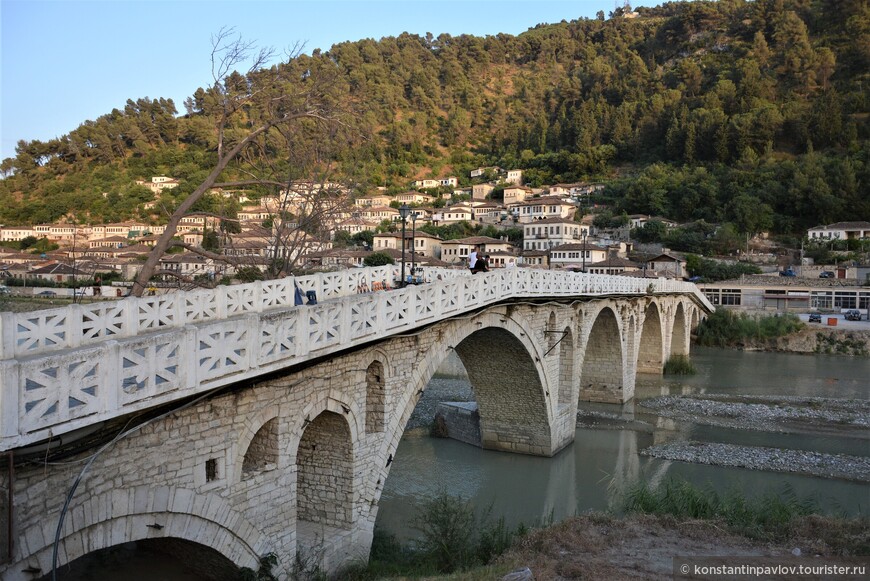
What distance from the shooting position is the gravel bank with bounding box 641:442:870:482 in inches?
677

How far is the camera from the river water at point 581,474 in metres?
15.1

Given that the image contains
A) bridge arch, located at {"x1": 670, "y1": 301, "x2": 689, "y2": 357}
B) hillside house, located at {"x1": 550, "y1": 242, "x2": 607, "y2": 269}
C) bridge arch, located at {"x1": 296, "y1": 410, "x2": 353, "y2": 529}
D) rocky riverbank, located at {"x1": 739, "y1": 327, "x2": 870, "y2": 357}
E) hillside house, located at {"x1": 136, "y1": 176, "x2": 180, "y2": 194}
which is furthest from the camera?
hillside house, located at {"x1": 136, "y1": 176, "x2": 180, "y2": 194}

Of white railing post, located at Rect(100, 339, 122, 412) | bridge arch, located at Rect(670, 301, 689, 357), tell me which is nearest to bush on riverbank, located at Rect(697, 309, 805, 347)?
bridge arch, located at Rect(670, 301, 689, 357)

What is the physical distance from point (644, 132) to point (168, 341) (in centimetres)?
9189

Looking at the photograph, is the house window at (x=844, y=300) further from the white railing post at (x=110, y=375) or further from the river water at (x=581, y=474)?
the white railing post at (x=110, y=375)

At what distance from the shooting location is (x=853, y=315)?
44.6 m

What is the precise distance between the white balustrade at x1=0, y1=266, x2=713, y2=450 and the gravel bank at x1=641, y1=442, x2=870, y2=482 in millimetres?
9929

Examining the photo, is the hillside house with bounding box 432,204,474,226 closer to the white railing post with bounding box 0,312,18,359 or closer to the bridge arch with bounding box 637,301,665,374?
the bridge arch with bounding box 637,301,665,374

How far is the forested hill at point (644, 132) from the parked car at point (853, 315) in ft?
60.8

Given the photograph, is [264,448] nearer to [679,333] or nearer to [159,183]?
[679,333]

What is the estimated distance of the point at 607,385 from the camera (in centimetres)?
2683

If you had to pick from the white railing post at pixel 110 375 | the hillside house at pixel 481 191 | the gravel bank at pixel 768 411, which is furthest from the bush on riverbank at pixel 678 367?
the hillside house at pixel 481 191

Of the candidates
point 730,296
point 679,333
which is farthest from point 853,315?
point 679,333

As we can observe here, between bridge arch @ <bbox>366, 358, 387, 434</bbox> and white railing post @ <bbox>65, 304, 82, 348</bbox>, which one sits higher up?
white railing post @ <bbox>65, 304, 82, 348</bbox>
